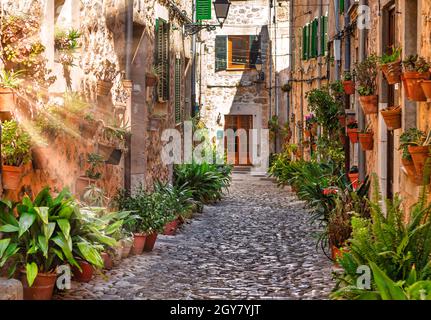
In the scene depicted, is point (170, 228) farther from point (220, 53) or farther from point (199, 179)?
point (220, 53)

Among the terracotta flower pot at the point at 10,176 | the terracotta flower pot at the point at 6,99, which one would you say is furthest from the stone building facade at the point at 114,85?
the terracotta flower pot at the point at 6,99

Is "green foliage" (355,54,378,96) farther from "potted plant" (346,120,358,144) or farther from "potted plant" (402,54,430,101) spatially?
"potted plant" (402,54,430,101)

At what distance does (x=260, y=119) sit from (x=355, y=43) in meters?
14.1

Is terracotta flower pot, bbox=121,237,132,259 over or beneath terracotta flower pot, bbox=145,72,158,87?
beneath

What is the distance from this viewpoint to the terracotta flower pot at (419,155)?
658cm

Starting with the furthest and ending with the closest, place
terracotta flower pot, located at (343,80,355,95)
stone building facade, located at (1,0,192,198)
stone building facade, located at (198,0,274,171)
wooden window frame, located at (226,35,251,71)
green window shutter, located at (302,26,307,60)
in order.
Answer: wooden window frame, located at (226,35,251,71)
stone building facade, located at (198,0,274,171)
green window shutter, located at (302,26,307,60)
terracotta flower pot, located at (343,80,355,95)
stone building facade, located at (1,0,192,198)

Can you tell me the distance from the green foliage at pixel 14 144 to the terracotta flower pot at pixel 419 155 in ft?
10.9

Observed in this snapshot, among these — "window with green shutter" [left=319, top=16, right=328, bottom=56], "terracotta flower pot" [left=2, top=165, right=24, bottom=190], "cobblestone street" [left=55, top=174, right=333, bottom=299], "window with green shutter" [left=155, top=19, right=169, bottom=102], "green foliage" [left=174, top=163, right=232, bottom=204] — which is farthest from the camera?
"window with green shutter" [left=319, top=16, right=328, bottom=56]

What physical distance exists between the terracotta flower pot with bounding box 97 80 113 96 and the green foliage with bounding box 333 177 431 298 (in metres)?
4.26

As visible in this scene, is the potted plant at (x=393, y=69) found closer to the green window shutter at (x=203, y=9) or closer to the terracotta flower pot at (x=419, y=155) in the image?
the terracotta flower pot at (x=419, y=155)

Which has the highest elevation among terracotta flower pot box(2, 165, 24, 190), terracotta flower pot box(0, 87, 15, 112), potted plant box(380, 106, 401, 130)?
terracotta flower pot box(0, 87, 15, 112)

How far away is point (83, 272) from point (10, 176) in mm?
1375

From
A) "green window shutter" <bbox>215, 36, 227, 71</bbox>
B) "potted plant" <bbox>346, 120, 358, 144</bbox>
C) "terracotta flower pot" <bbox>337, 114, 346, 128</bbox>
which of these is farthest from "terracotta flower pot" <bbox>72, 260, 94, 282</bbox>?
"green window shutter" <bbox>215, 36, 227, 71</bbox>

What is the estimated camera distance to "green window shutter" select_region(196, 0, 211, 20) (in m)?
18.0
